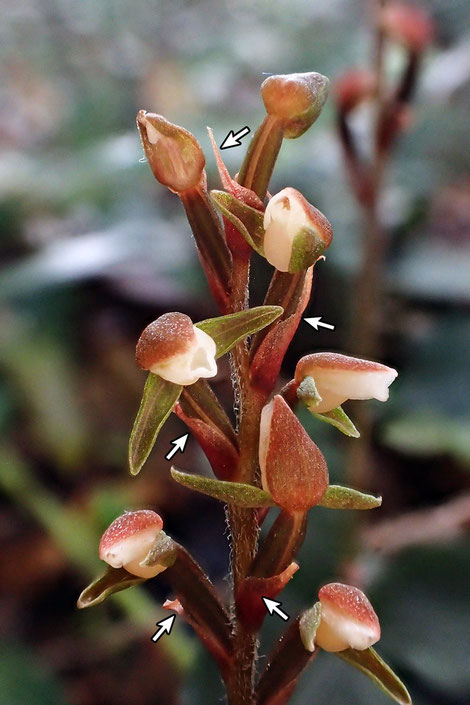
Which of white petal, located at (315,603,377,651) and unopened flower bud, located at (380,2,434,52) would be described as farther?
unopened flower bud, located at (380,2,434,52)

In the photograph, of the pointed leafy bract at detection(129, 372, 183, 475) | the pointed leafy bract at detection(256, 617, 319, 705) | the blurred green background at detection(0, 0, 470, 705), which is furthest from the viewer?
the blurred green background at detection(0, 0, 470, 705)

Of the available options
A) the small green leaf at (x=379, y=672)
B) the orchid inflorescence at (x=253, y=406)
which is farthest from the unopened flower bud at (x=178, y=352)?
the small green leaf at (x=379, y=672)

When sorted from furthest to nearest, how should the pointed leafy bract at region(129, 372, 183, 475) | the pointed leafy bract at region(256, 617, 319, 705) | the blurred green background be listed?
the blurred green background, the pointed leafy bract at region(256, 617, 319, 705), the pointed leafy bract at region(129, 372, 183, 475)

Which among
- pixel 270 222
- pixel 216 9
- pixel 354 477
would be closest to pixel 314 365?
pixel 270 222

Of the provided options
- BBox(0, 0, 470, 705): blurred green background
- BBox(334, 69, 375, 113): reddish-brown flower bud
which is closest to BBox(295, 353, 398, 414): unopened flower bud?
BBox(0, 0, 470, 705): blurred green background

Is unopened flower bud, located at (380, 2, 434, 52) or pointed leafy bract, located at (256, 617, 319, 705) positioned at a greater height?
unopened flower bud, located at (380, 2, 434, 52)

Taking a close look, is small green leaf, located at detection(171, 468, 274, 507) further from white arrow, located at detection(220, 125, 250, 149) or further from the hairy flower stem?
white arrow, located at detection(220, 125, 250, 149)

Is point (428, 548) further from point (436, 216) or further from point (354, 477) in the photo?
point (436, 216)
